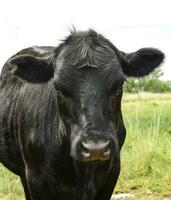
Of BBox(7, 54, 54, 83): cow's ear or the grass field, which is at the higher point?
BBox(7, 54, 54, 83): cow's ear

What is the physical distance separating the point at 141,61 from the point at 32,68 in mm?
1079

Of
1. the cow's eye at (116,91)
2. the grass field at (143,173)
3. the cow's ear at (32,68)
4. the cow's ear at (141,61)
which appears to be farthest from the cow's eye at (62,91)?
the grass field at (143,173)

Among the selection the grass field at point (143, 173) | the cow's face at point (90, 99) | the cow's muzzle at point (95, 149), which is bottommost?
the grass field at point (143, 173)

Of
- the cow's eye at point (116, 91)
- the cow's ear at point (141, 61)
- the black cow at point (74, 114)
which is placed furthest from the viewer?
the cow's ear at point (141, 61)

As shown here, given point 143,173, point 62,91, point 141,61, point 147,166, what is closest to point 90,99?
point 62,91

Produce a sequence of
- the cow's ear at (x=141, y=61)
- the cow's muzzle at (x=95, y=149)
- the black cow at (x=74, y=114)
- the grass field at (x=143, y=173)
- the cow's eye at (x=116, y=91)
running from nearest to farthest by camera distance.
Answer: the cow's muzzle at (x=95, y=149) → the black cow at (x=74, y=114) → the cow's eye at (x=116, y=91) → the cow's ear at (x=141, y=61) → the grass field at (x=143, y=173)

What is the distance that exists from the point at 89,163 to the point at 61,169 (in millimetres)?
292

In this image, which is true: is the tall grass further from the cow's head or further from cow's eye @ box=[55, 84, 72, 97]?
cow's eye @ box=[55, 84, 72, 97]

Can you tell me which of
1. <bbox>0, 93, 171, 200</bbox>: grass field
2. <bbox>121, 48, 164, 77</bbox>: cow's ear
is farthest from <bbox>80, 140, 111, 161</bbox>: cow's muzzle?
<bbox>0, 93, 171, 200</bbox>: grass field

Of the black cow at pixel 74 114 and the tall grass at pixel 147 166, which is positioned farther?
the tall grass at pixel 147 166

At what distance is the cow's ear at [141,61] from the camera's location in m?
5.46

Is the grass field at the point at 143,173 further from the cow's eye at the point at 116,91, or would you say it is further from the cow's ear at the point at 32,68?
the cow's eye at the point at 116,91

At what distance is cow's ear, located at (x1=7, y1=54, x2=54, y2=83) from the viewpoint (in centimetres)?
548

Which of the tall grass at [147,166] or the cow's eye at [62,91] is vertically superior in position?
the cow's eye at [62,91]
